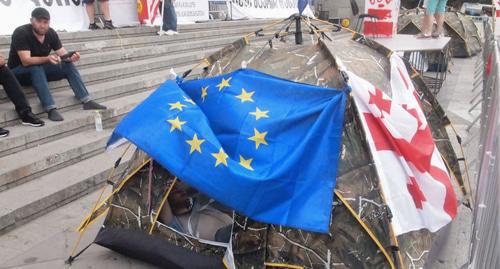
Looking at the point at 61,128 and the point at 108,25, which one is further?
the point at 108,25

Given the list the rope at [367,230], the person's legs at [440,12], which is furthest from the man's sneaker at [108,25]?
the rope at [367,230]

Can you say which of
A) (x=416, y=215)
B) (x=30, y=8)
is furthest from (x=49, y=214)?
(x=30, y=8)

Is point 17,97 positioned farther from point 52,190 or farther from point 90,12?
point 90,12

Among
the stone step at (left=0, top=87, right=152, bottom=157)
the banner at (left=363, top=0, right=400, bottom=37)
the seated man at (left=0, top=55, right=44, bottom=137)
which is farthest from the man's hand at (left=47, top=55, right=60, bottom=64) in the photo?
the banner at (left=363, top=0, right=400, bottom=37)

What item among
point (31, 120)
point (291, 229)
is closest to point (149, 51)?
point (31, 120)

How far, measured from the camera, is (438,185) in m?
3.54

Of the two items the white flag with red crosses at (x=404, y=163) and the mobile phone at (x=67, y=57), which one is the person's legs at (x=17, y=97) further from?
the white flag with red crosses at (x=404, y=163)

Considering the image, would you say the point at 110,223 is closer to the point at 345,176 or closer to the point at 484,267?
the point at 345,176

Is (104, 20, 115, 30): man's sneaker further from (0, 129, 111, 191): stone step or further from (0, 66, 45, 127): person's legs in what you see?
(0, 66, 45, 127): person's legs

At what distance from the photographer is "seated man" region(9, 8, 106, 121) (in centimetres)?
560

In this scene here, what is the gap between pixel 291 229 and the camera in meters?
3.25

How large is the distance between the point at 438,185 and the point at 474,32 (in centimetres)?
1458

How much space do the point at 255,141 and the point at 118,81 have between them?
4.70 meters

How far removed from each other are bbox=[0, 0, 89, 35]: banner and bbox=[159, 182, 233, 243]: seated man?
16.6ft
